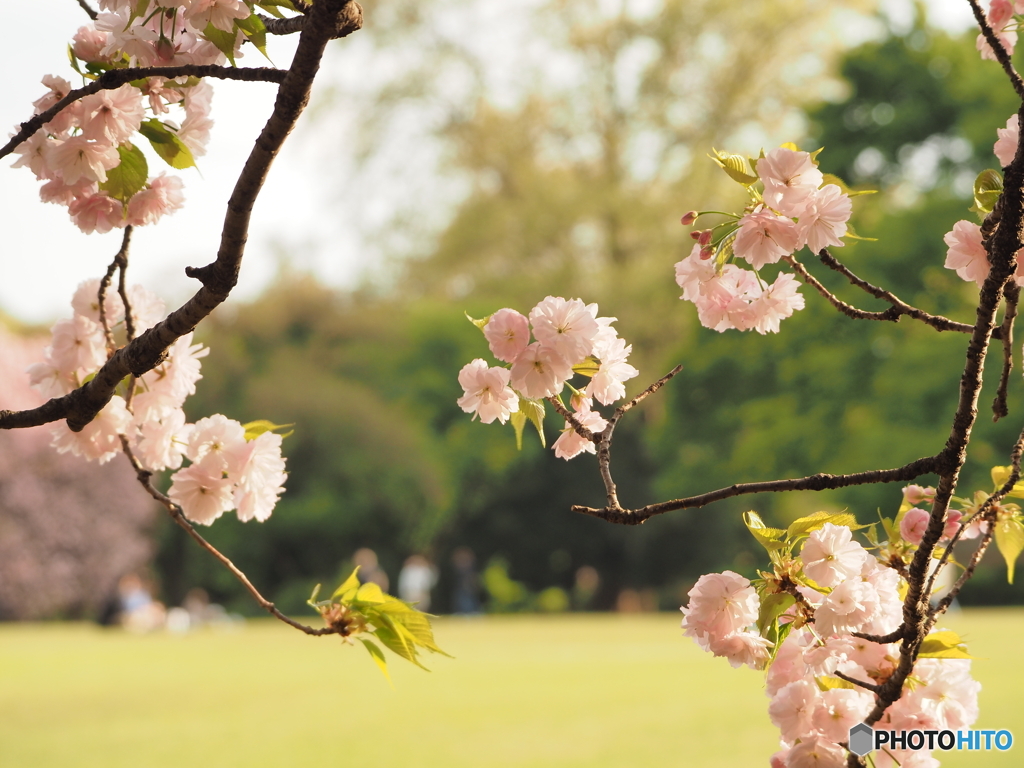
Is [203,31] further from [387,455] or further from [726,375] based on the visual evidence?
[387,455]

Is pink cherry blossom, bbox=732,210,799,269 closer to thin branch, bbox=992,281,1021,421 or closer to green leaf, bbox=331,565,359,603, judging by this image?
thin branch, bbox=992,281,1021,421

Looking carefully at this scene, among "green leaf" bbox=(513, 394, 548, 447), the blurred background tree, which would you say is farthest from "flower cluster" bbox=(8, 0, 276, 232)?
the blurred background tree

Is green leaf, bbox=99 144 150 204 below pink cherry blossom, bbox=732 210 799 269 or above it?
above

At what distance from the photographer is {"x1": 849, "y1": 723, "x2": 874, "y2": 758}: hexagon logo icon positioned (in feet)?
5.39

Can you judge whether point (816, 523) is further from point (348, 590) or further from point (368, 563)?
point (368, 563)

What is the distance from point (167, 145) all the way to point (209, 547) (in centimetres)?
61

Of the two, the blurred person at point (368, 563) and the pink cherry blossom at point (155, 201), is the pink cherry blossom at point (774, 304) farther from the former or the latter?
the blurred person at point (368, 563)

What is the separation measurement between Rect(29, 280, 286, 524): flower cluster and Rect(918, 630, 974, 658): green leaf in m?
1.03

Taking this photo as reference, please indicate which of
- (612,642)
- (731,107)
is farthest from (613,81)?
(612,642)

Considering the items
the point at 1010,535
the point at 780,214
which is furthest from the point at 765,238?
the point at 1010,535

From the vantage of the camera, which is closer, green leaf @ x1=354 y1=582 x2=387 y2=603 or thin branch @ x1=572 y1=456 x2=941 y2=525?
thin branch @ x1=572 y1=456 x2=941 y2=525

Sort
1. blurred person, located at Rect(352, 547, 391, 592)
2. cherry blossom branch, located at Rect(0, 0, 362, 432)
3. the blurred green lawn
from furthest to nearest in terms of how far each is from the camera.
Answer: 1. blurred person, located at Rect(352, 547, 391, 592)
2. the blurred green lawn
3. cherry blossom branch, located at Rect(0, 0, 362, 432)

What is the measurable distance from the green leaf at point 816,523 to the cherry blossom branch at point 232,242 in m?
0.81

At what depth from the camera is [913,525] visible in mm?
1818
